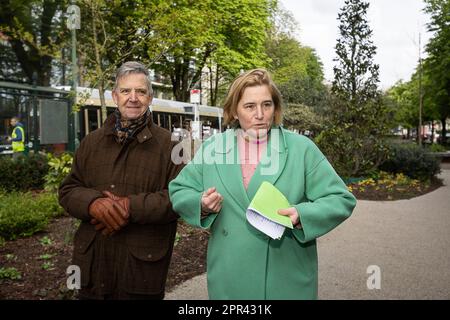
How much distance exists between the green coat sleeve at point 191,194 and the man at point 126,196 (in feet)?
0.89

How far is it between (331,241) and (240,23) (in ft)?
64.4

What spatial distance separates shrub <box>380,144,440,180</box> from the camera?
14523 mm

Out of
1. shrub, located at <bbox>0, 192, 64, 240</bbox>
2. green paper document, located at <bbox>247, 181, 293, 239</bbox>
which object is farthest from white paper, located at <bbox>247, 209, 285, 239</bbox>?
shrub, located at <bbox>0, 192, 64, 240</bbox>

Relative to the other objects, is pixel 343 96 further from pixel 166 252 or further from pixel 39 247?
pixel 166 252

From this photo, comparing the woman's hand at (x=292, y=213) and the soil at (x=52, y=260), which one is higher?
the woman's hand at (x=292, y=213)

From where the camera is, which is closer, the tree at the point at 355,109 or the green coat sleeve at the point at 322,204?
the green coat sleeve at the point at 322,204

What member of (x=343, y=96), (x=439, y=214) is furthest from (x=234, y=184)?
(x=343, y=96)

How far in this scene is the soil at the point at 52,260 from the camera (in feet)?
14.1

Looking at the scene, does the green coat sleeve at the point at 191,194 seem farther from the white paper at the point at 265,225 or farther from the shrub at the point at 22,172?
the shrub at the point at 22,172

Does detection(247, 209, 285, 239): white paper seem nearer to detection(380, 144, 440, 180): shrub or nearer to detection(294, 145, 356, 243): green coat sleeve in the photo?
detection(294, 145, 356, 243): green coat sleeve

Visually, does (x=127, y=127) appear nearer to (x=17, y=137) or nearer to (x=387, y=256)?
(x=387, y=256)

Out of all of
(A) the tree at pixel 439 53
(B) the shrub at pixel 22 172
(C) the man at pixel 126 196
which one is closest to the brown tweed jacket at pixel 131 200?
(C) the man at pixel 126 196

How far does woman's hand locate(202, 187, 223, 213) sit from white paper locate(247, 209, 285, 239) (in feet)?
0.48

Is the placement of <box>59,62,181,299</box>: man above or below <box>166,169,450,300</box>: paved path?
above
